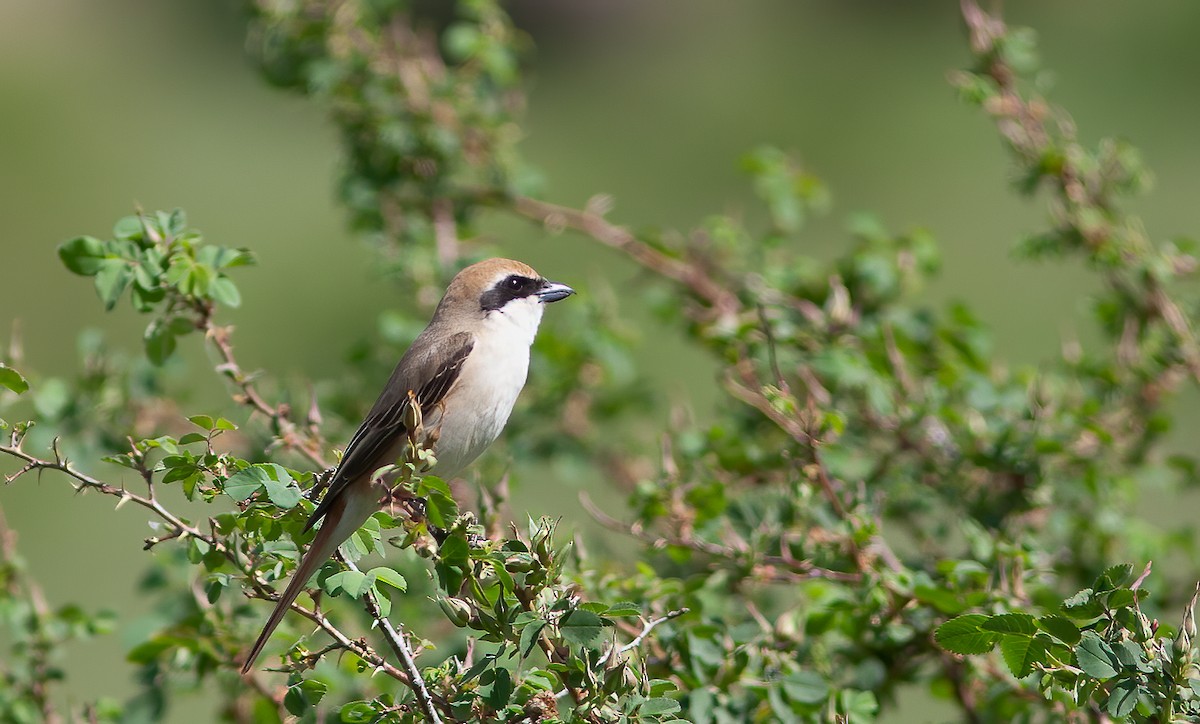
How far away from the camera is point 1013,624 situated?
2.05 m

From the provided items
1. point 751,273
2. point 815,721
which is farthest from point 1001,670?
point 751,273

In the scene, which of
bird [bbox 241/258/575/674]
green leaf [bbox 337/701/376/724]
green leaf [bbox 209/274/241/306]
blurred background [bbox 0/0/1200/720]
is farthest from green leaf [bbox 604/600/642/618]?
blurred background [bbox 0/0/1200/720]

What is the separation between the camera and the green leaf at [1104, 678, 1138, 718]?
1909mm

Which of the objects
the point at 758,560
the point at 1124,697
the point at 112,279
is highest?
the point at 112,279

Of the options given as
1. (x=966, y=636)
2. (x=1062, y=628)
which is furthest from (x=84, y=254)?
(x=1062, y=628)

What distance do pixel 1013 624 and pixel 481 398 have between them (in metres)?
1.59

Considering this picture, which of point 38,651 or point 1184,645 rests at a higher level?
point 38,651

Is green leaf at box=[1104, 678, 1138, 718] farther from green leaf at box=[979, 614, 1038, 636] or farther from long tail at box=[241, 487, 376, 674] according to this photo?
long tail at box=[241, 487, 376, 674]

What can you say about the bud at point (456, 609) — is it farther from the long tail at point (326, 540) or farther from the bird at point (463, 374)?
the bird at point (463, 374)

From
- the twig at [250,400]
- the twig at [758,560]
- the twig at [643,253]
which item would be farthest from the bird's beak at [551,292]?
the twig at [250,400]

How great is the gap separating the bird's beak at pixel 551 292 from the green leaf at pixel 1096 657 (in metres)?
1.99

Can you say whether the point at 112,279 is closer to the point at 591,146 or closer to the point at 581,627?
the point at 581,627

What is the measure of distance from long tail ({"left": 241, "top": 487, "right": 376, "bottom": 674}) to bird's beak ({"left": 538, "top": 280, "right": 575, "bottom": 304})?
105 centimetres

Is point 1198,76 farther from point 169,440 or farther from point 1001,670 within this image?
point 169,440
